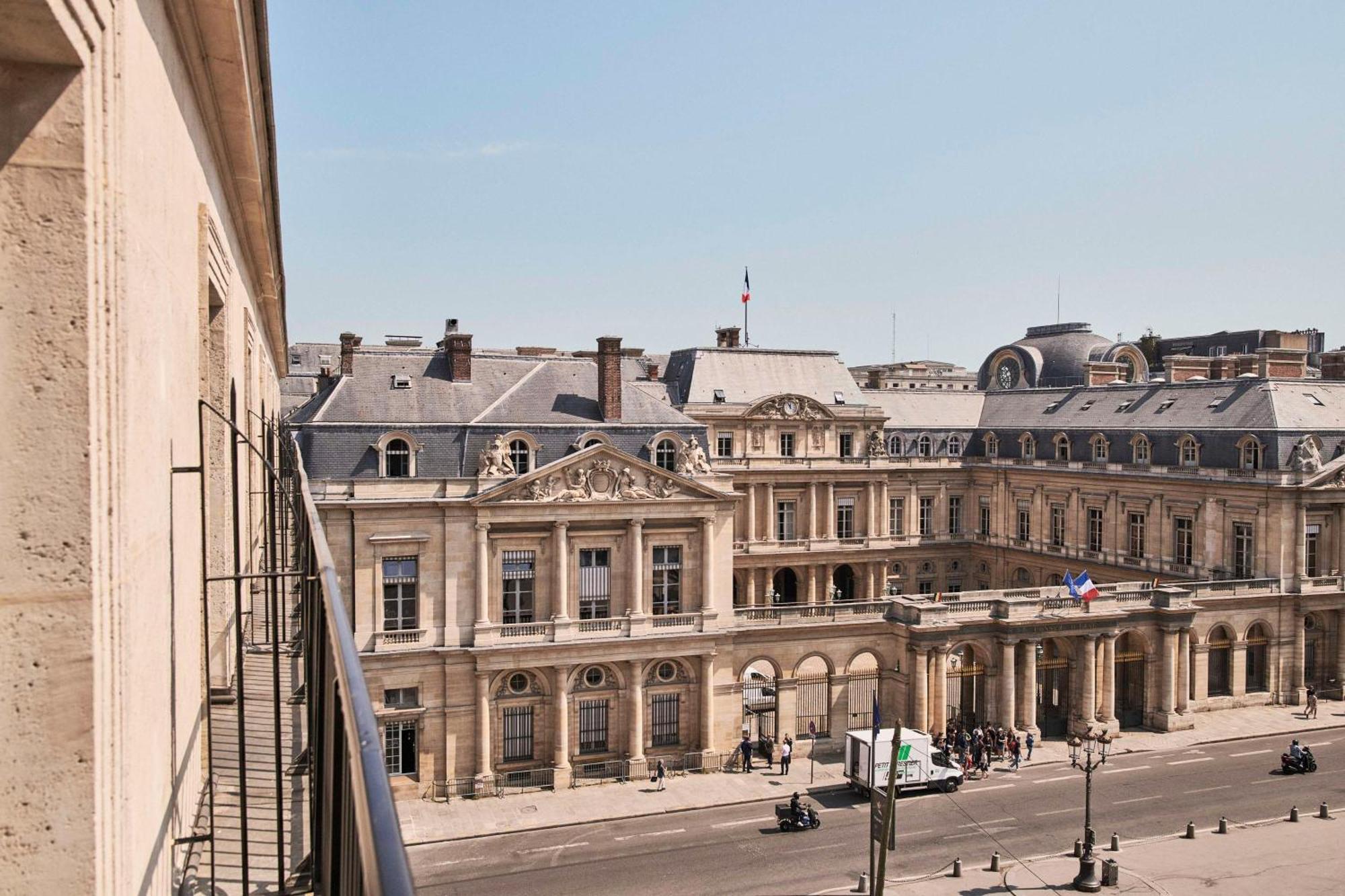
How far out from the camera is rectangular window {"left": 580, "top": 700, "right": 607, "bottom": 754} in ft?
117

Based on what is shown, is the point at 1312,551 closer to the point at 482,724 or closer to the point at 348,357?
the point at 482,724

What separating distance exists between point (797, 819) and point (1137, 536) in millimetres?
28738

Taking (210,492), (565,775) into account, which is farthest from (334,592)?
(565,775)

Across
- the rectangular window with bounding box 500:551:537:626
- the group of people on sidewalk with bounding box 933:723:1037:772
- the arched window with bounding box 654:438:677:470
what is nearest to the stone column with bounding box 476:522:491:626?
the rectangular window with bounding box 500:551:537:626

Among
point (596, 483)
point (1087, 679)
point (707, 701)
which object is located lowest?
point (1087, 679)

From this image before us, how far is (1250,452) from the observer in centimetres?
4678

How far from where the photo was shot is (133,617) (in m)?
3.63

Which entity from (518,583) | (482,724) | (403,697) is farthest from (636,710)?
(403,697)

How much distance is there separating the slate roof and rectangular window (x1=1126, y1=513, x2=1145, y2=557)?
14769 mm

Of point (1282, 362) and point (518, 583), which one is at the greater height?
point (1282, 362)

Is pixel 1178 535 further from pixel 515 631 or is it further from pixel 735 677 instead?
pixel 515 631

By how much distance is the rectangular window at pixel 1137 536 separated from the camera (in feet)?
169

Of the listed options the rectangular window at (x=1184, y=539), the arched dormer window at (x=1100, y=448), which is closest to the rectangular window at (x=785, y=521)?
the arched dormer window at (x=1100, y=448)

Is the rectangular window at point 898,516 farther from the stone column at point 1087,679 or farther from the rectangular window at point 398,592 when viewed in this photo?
the rectangular window at point 398,592
